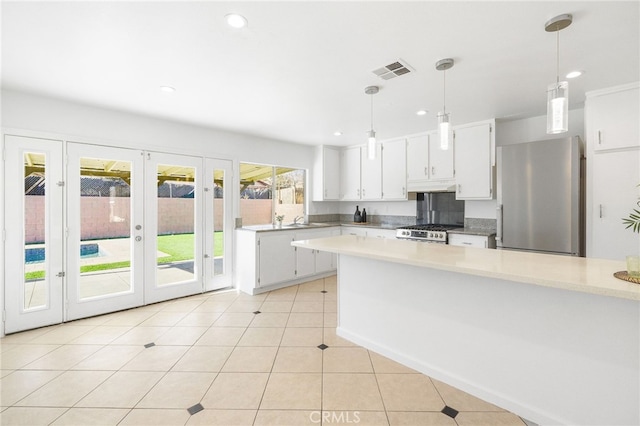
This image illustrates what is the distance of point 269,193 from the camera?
16.6 ft

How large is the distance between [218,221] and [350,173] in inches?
104

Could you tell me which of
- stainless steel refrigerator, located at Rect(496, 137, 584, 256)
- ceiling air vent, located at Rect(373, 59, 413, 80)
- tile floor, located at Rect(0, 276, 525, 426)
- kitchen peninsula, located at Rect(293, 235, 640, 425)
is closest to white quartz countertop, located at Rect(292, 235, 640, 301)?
kitchen peninsula, located at Rect(293, 235, 640, 425)

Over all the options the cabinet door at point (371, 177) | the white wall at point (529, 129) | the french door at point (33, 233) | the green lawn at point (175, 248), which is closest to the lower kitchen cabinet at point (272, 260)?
the green lawn at point (175, 248)

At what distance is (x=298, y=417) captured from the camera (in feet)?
5.65

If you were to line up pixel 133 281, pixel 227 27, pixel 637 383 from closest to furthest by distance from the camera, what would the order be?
pixel 637 383, pixel 227 27, pixel 133 281

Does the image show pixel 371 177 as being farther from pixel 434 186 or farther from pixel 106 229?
pixel 106 229

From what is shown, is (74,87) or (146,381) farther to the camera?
(74,87)

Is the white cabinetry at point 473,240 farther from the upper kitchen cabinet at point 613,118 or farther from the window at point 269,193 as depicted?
the window at point 269,193

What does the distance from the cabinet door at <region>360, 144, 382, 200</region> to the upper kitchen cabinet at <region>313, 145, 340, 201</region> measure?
565mm

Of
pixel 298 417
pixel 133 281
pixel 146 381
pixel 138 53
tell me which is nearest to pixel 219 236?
pixel 133 281

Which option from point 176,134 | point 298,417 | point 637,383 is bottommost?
point 298,417

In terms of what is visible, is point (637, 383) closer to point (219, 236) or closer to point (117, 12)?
point (117, 12)

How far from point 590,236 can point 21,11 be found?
4.85m

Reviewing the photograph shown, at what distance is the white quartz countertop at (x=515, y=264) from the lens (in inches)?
50.0
